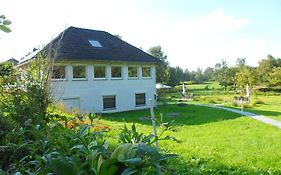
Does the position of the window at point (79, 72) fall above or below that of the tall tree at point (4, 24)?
above

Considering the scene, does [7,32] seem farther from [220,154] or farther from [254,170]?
[220,154]

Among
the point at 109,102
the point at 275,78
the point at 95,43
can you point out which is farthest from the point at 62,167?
the point at 275,78

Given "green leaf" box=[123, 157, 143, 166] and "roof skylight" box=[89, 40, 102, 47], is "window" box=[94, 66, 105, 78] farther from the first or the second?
"green leaf" box=[123, 157, 143, 166]

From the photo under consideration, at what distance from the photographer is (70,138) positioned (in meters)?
2.45

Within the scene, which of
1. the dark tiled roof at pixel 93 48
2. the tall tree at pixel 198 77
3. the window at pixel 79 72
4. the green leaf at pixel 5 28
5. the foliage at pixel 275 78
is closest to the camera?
the green leaf at pixel 5 28

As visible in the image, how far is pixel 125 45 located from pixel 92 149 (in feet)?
99.0

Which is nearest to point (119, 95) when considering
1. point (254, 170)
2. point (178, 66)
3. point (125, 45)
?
point (125, 45)

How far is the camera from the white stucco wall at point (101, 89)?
24828 mm

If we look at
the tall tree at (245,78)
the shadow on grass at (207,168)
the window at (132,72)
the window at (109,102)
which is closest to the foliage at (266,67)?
the tall tree at (245,78)

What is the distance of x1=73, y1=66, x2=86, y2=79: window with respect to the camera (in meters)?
25.5

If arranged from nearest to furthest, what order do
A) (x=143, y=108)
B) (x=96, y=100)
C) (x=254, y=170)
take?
(x=254, y=170) < (x=96, y=100) < (x=143, y=108)

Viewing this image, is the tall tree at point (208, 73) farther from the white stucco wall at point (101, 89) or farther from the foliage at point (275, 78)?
the white stucco wall at point (101, 89)

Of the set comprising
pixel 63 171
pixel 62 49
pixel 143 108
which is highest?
pixel 62 49

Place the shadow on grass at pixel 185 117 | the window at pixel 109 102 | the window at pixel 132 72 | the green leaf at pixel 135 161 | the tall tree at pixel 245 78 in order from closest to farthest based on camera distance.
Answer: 1. the green leaf at pixel 135 161
2. the shadow on grass at pixel 185 117
3. the window at pixel 109 102
4. the window at pixel 132 72
5. the tall tree at pixel 245 78
